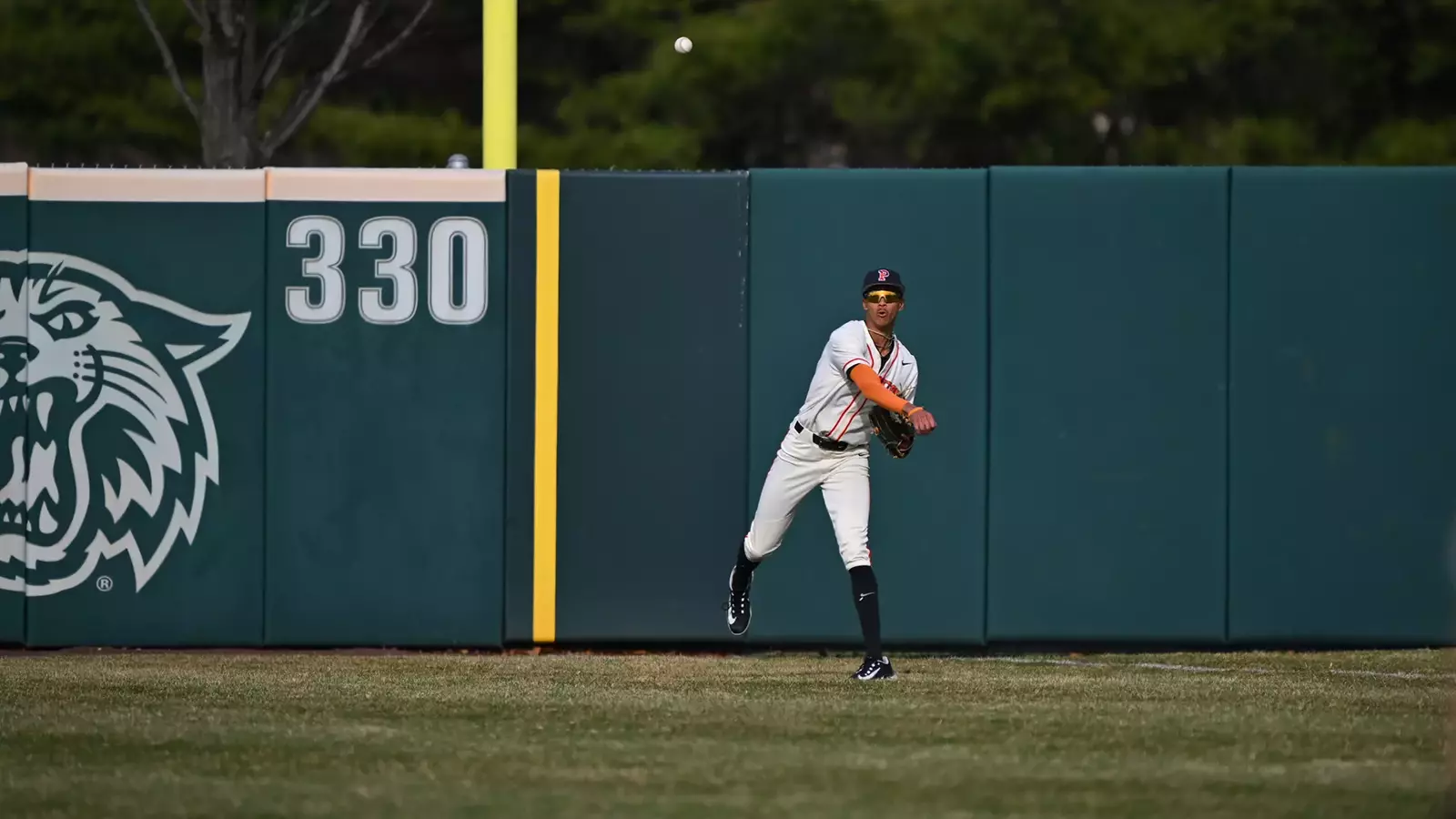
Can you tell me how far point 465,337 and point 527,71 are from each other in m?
15.1

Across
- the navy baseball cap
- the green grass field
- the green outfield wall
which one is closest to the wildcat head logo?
the green outfield wall

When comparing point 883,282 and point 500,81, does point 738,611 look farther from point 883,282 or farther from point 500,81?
point 500,81

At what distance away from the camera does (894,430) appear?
9.33 m

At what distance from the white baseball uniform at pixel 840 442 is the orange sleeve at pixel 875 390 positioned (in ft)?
0.31

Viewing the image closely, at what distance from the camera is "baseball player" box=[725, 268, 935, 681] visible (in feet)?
30.1

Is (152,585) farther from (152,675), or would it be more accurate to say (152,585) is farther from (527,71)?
(527,71)

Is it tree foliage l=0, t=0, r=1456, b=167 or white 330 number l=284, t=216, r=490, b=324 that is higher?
tree foliage l=0, t=0, r=1456, b=167

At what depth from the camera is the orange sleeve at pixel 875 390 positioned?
891cm

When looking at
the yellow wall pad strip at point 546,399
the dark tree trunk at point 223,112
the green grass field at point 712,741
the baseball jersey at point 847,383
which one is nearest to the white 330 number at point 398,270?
the yellow wall pad strip at point 546,399

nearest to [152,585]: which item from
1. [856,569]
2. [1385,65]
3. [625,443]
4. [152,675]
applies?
[152,675]

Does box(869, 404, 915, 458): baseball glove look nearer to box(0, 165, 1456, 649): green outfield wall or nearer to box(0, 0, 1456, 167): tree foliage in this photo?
box(0, 165, 1456, 649): green outfield wall

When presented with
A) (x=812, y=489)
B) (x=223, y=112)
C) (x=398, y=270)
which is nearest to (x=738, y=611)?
(x=812, y=489)

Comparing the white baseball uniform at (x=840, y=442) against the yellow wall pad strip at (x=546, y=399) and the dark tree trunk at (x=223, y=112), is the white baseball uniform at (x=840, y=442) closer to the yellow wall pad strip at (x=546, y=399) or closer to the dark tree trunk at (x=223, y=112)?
the yellow wall pad strip at (x=546, y=399)

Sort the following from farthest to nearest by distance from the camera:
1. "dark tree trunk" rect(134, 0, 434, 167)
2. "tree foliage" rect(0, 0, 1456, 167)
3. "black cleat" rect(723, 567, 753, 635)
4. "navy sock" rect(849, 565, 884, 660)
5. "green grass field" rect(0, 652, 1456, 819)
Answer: "tree foliage" rect(0, 0, 1456, 167), "dark tree trunk" rect(134, 0, 434, 167), "black cleat" rect(723, 567, 753, 635), "navy sock" rect(849, 565, 884, 660), "green grass field" rect(0, 652, 1456, 819)
